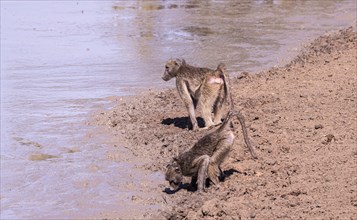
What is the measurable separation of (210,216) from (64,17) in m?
20.4

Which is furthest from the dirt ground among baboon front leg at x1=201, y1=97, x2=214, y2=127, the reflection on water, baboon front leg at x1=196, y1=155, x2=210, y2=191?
the reflection on water

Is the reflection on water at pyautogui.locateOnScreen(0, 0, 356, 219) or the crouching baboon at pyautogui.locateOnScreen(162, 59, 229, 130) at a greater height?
the crouching baboon at pyautogui.locateOnScreen(162, 59, 229, 130)

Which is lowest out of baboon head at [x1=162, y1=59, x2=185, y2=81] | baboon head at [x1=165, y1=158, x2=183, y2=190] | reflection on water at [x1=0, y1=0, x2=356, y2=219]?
reflection on water at [x1=0, y1=0, x2=356, y2=219]

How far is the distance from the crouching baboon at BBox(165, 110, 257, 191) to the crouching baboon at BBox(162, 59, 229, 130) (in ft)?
6.98

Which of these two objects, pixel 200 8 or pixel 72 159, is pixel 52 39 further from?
pixel 72 159

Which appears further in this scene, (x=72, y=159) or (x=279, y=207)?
(x=72, y=159)

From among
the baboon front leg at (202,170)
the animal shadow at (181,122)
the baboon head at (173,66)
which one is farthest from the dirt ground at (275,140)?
the baboon head at (173,66)

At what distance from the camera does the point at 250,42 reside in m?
21.2

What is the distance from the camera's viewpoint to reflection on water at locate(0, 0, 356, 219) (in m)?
9.53

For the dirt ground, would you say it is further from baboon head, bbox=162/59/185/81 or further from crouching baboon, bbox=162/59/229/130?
baboon head, bbox=162/59/185/81

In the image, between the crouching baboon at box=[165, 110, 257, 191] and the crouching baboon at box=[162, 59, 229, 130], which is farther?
the crouching baboon at box=[162, 59, 229, 130]

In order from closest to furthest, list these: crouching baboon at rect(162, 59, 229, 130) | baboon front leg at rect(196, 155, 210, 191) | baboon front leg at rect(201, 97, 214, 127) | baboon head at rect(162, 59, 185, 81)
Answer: baboon front leg at rect(196, 155, 210, 191), crouching baboon at rect(162, 59, 229, 130), baboon front leg at rect(201, 97, 214, 127), baboon head at rect(162, 59, 185, 81)

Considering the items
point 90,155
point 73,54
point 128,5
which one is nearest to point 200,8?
point 128,5

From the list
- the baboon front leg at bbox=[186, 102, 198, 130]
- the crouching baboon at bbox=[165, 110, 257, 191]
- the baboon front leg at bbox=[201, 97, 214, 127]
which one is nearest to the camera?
the crouching baboon at bbox=[165, 110, 257, 191]
